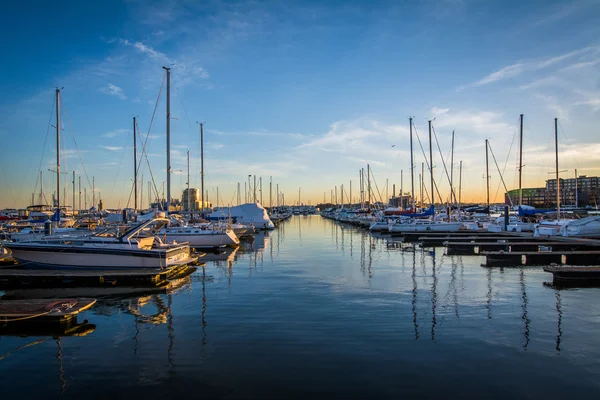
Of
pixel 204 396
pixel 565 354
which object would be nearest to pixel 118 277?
pixel 204 396

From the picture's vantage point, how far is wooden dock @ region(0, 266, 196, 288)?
18.9m

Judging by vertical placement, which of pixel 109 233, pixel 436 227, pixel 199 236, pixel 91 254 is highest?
pixel 109 233

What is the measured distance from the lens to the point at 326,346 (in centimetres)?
1047

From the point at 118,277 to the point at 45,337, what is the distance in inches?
301

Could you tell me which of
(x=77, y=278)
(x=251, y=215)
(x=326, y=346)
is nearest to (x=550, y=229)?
(x=326, y=346)

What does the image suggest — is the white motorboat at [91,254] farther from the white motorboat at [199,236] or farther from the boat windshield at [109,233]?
the white motorboat at [199,236]

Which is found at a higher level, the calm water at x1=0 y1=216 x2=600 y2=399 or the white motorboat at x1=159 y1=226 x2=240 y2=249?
the white motorboat at x1=159 y1=226 x2=240 y2=249

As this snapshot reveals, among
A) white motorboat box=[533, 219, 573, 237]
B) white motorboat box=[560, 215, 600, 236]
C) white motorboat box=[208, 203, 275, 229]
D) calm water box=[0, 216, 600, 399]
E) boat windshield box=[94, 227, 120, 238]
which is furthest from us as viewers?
white motorboat box=[208, 203, 275, 229]

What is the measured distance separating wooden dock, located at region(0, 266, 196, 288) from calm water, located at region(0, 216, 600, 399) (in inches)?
64.5

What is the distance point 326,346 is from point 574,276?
578 inches

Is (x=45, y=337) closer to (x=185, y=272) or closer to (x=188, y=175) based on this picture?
(x=185, y=272)

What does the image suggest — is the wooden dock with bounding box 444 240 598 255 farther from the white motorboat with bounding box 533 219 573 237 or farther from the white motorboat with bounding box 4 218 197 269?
the white motorboat with bounding box 4 218 197 269

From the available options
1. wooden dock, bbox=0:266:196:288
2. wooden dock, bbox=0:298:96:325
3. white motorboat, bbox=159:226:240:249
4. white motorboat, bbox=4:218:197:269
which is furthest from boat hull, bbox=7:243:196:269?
white motorboat, bbox=159:226:240:249

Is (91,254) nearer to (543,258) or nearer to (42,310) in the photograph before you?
(42,310)
